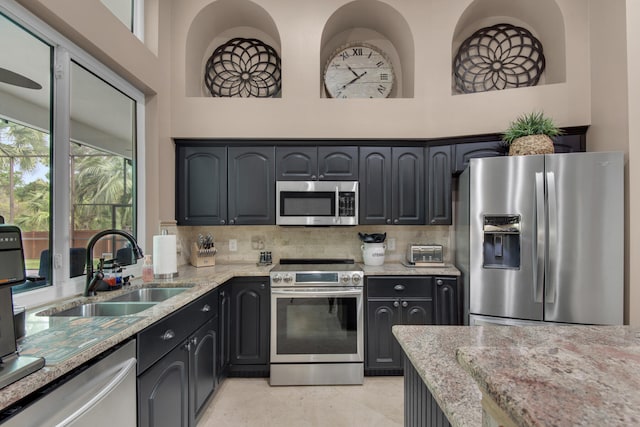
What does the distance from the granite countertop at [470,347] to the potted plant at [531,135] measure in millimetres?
1577

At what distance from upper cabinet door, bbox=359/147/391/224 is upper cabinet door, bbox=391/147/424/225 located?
0.06 metres

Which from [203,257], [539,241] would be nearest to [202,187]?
[203,257]

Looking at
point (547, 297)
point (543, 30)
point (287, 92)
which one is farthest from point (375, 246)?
point (543, 30)

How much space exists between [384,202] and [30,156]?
258 cm

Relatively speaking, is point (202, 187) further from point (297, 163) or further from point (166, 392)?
point (166, 392)

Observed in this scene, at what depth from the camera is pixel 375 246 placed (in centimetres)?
293

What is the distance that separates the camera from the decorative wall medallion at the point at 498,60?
9.65 feet

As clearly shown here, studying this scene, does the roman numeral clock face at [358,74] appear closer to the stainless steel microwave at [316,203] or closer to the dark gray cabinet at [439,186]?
the dark gray cabinet at [439,186]

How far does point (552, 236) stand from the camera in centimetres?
215

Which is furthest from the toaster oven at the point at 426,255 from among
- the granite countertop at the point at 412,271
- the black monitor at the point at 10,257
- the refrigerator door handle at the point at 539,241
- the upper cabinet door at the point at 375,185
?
the black monitor at the point at 10,257

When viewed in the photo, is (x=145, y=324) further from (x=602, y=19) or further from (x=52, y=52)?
(x=602, y=19)

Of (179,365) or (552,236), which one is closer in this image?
(179,365)

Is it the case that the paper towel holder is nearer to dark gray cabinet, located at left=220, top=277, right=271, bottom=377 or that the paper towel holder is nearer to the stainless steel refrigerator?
dark gray cabinet, located at left=220, top=277, right=271, bottom=377

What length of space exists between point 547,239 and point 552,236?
4cm
